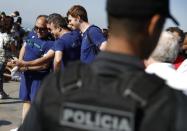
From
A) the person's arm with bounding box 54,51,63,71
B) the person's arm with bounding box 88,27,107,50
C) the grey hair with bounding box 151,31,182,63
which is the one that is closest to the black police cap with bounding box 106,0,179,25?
the grey hair with bounding box 151,31,182,63

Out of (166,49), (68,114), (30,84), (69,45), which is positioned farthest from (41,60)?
(68,114)

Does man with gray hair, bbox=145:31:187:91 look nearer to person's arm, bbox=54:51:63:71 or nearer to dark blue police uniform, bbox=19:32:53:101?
person's arm, bbox=54:51:63:71

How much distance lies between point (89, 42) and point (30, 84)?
1295mm

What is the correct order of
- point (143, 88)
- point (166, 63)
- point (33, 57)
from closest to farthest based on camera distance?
point (143, 88)
point (166, 63)
point (33, 57)

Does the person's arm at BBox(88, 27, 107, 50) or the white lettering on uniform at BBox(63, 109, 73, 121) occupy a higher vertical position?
the person's arm at BBox(88, 27, 107, 50)

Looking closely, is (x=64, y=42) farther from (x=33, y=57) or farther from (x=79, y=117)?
(x=79, y=117)

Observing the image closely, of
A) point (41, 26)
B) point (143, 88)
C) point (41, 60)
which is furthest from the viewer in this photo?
point (41, 26)

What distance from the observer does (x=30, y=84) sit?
22.6 feet

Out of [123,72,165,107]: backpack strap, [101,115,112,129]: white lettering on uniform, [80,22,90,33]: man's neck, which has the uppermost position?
[80,22,90,33]: man's neck

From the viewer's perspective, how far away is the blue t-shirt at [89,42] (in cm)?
604

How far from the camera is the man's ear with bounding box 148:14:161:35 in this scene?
1800mm

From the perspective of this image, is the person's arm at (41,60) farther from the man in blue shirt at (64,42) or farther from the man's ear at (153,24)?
the man's ear at (153,24)

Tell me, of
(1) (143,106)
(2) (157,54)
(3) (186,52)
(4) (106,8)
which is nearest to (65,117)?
(1) (143,106)

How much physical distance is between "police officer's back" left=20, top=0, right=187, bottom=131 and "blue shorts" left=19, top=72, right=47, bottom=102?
5.00 metres
